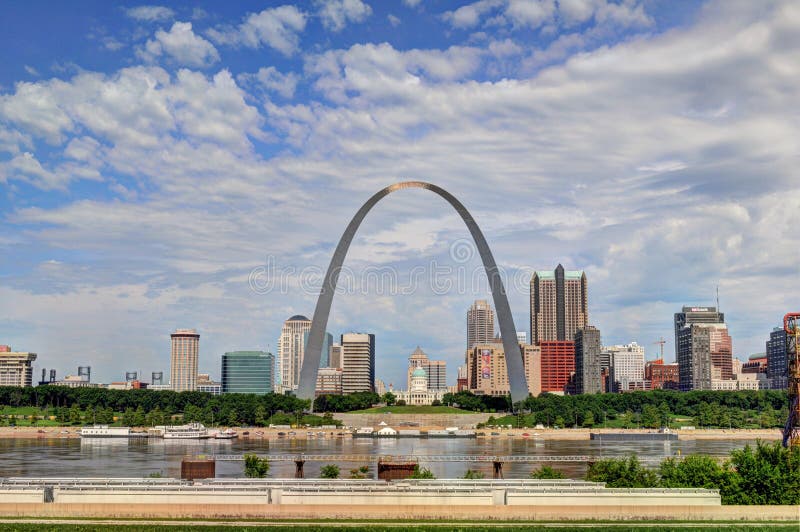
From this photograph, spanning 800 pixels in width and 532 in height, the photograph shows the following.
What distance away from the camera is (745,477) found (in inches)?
1267

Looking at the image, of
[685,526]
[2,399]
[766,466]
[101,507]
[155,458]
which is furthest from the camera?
[2,399]

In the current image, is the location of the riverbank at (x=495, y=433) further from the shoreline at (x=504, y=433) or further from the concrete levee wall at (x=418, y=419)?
Result: the concrete levee wall at (x=418, y=419)

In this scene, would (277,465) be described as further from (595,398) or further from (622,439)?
(595,398)

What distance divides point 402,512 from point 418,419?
4381 inches

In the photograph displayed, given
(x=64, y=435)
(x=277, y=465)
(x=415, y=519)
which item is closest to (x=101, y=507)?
(x=415, y=519)

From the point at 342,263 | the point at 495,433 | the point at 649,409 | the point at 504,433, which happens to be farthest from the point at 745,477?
the point at 649,409

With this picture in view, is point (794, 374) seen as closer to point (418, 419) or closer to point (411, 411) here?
point (418, 419)

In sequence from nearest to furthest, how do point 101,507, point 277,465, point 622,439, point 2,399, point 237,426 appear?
point 101,507, point 277,465, point 622,439, point 237,426, point 2,399

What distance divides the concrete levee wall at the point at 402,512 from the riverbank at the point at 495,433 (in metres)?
87.8

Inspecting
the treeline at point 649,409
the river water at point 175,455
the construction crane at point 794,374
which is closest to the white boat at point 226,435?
the river water at point 175,455

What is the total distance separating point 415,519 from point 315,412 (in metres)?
117

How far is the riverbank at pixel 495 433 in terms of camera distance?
368 feet

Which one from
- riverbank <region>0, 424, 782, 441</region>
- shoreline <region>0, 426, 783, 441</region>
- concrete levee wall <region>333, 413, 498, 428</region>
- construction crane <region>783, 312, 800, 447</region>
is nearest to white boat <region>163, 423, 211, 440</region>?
shoreline <region>0, 426, 783, 441</region>

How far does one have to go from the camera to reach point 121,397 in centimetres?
14075
